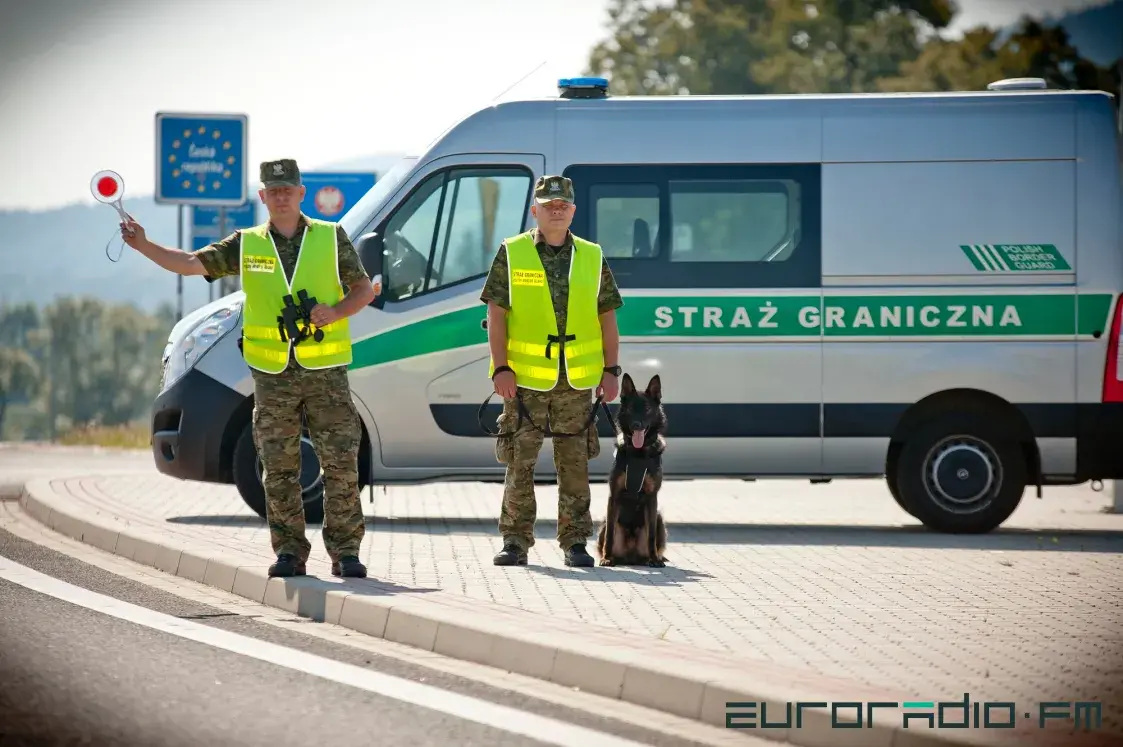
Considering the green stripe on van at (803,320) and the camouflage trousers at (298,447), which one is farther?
the green stripe on van at (803,320)

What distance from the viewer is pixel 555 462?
32.5 feet

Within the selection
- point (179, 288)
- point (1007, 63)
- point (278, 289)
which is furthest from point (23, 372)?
point (278, 289)

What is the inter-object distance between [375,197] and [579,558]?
3837 mm

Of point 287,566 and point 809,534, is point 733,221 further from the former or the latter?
point 287,566

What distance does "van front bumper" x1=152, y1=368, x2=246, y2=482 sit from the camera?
41.1 feet

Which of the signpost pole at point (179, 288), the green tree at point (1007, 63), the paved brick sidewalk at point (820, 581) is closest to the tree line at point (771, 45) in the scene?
the green tree at point (1007, 63)

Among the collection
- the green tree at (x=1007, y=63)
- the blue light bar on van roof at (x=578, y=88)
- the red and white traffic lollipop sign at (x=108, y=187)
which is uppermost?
the green tree at (x=1007, y=63)

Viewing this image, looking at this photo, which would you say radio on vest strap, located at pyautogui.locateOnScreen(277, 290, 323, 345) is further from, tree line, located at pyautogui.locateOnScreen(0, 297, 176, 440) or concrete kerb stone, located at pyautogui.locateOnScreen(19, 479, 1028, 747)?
tree line, located at pyautogui.locateOnScreen(0, 297, 176, 440)

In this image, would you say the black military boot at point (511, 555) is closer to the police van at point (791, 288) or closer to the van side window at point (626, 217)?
the police van at point (791, 288)

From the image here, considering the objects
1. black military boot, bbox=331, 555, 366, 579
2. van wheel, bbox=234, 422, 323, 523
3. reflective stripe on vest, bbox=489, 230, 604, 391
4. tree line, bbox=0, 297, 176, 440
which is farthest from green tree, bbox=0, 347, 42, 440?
black military boot, bbox=331, 555, 366, 579

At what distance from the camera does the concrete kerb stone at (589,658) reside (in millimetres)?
5848

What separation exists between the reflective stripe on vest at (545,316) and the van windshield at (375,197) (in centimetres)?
296

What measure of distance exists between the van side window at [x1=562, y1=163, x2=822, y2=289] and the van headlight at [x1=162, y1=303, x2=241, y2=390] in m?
2.39

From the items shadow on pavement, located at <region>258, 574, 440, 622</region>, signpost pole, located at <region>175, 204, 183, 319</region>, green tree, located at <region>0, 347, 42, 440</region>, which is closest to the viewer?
shadow on pavement, located at <region>258, 574, 440, 622</region>
